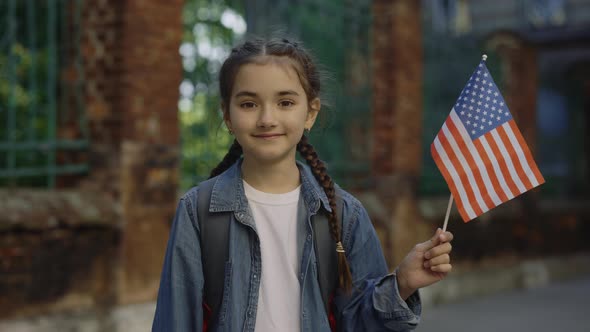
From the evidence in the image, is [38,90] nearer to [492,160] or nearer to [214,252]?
[214,252]

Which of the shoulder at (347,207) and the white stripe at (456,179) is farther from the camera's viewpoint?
the white stripe at (456,179)

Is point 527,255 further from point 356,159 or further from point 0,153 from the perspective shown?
point 0,153

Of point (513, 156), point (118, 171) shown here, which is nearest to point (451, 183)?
point (513, 156)

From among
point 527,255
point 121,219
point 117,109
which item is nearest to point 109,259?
point 121,219

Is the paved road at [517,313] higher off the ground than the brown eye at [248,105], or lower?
lower

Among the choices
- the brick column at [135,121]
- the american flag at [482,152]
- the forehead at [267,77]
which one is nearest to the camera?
the forehead at [267,77]

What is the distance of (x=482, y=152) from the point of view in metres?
2.50

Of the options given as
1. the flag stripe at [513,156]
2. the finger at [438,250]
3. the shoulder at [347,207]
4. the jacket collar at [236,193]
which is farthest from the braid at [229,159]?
the flag stripe at [513,156]

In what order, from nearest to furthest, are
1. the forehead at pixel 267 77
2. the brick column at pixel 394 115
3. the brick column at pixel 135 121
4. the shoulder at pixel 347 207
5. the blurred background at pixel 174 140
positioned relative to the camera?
1. the forehead at pixel 267 77
2. the shoulder at pixel 347 207
3. the blurred background at pixel 174 140
4. the brick column at pixel 135 121
5. the brick column at pixel 394 115

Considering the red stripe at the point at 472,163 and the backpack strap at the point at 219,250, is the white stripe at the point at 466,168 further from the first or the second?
the backpack strap at the point at 219,250

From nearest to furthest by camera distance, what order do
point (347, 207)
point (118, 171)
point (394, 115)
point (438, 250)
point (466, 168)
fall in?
point (438, 250) < point (347, 207) < point (466, 168) < point (118, 171) < point (394, 115)

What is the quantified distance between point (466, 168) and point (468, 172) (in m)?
0.01

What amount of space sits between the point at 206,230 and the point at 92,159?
128 inches

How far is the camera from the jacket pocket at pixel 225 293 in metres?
2.18
